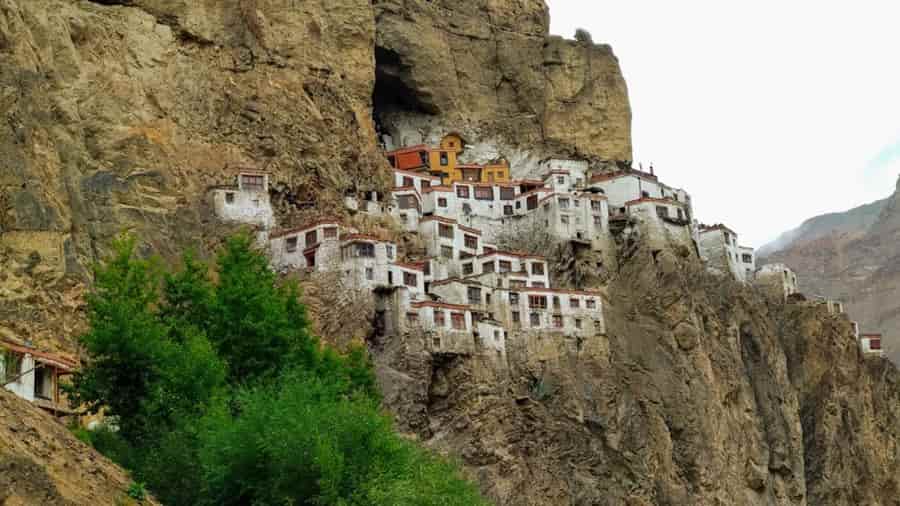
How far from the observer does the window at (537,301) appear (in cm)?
6419

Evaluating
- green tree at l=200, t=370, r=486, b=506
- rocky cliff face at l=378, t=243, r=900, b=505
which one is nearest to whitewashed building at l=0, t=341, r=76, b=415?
green tree at l=200, t=370, r=486, b=506

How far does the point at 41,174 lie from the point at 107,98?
379 inches

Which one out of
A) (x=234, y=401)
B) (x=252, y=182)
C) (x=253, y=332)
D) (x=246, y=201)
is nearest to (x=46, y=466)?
(x=234, y=401)

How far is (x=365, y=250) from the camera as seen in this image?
5903 cm

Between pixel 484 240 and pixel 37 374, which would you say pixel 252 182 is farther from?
pixel 37 374

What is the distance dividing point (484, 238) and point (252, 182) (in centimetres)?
1622

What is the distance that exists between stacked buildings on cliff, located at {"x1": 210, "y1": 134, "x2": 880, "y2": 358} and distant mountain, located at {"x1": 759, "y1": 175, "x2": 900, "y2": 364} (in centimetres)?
6621

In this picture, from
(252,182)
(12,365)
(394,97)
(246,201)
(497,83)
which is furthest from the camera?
(497,83)

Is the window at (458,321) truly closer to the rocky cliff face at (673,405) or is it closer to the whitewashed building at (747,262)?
the rocky cliff face at (673,405)

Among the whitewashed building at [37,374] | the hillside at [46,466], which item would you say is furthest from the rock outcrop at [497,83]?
the hillside at [46,466]

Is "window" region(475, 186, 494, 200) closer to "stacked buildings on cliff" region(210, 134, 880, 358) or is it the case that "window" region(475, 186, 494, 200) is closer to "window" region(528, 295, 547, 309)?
"stacked buildings on cliff" region(210, 134, 880, 358)

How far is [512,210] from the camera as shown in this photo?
7462 centimetres

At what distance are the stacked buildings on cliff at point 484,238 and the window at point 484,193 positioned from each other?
0.25ft

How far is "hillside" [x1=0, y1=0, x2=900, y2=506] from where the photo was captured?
5188cm
